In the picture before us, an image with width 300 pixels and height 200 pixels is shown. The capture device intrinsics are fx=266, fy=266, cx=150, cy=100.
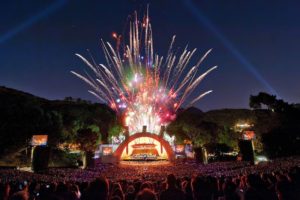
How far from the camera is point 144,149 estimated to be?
4703cm

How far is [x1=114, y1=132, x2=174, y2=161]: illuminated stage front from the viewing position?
4266cm

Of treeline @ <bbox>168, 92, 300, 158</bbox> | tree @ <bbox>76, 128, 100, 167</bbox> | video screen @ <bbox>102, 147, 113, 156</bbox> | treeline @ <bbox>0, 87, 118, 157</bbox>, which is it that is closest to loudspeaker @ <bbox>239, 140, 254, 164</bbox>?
treeline @ <bbox>168, 92, 300, 158</bbox>

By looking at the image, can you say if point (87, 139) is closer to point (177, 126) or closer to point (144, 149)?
point (144, 149)

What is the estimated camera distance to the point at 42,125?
3188 cm

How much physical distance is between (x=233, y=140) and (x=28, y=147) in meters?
33.8

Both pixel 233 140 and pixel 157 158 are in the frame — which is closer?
pixel 157 158

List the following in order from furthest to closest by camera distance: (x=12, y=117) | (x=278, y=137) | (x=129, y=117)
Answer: (x=129, y=117) < (x=278, y=137) < (x=12, y=117)

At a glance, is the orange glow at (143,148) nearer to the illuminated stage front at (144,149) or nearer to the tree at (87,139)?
the illuminated stage front at (144,149)

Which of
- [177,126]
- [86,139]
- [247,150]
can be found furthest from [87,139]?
[247,150]

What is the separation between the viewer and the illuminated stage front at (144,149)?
42.7m

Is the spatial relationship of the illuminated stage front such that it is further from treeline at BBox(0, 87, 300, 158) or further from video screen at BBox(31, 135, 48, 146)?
video screen at BBox(31, 135, 48, 146)

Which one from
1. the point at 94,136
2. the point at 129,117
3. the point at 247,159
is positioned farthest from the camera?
the point at 129,117

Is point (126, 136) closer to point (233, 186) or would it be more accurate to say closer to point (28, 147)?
point (28, 147)

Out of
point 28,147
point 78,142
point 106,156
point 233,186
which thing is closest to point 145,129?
point 106,156
